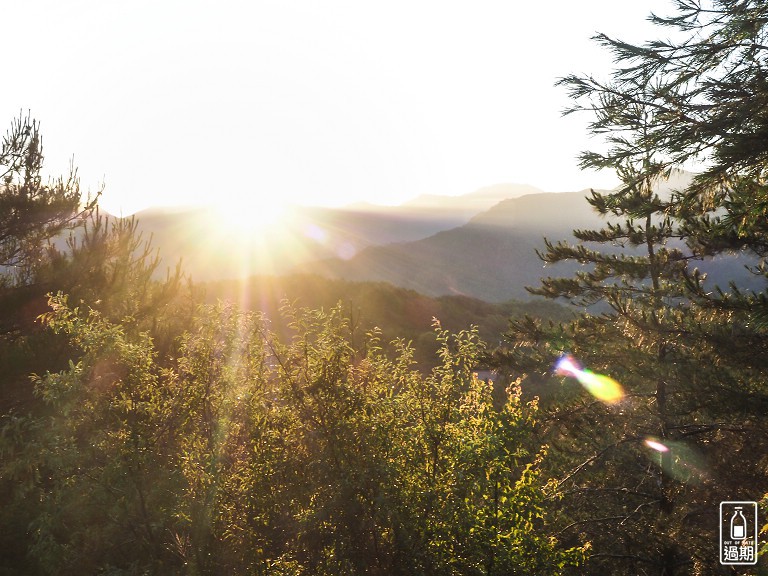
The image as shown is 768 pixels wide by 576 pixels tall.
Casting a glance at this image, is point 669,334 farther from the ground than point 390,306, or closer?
farther from the ground

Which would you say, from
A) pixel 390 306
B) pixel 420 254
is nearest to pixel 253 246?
pixel 420 254

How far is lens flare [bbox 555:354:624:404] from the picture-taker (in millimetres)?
11578

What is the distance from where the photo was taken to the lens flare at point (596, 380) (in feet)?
38.0

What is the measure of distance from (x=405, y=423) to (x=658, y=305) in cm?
642

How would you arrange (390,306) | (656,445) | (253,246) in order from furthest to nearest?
(253,246), (390,306), (656,445)

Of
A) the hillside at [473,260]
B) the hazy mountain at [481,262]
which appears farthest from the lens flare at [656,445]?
the hazy mountain at [481,262]

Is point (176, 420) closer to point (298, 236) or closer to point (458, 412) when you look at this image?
point (458, 412)

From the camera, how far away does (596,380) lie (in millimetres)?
12109

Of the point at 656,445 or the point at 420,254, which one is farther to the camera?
the point at 420,254

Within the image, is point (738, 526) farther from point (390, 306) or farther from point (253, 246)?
point (253, 246)

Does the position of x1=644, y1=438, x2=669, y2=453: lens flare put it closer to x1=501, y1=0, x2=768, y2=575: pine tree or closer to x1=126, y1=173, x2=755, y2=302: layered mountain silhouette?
x1=501, y1=0, x2=768, y2=575: pine tree

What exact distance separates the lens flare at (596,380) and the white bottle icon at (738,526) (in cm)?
297

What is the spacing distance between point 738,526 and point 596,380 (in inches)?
154

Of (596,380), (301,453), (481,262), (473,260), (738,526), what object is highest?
(301,453)
